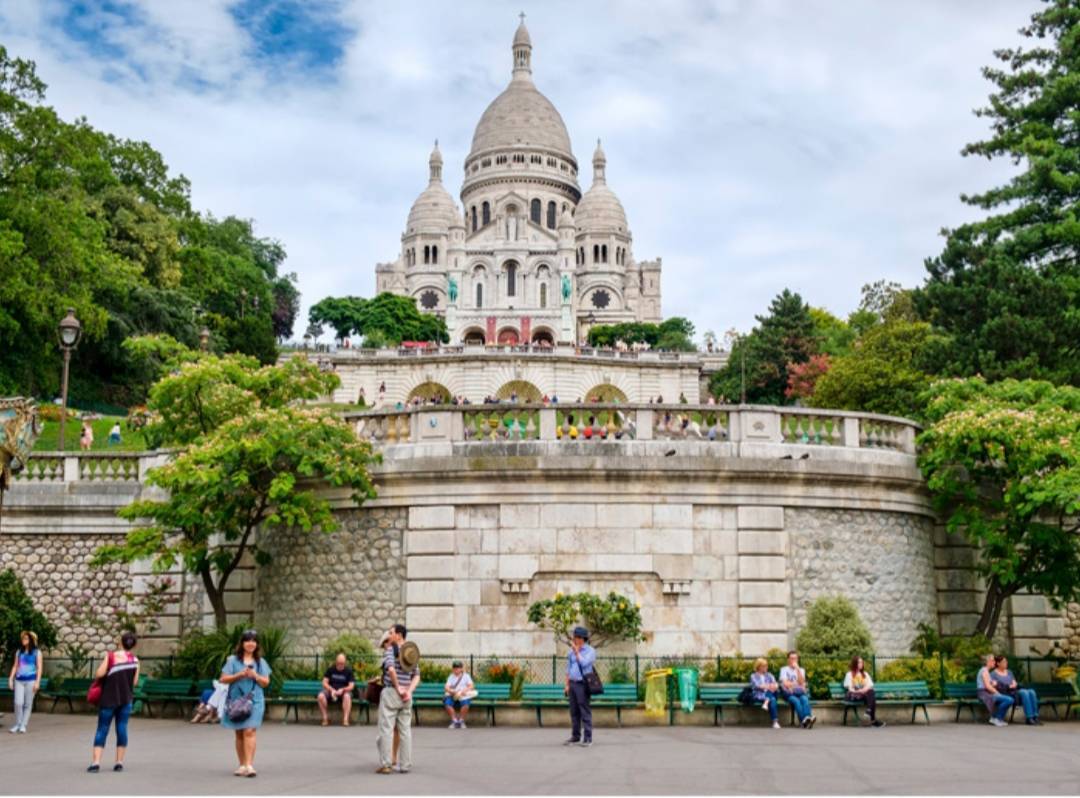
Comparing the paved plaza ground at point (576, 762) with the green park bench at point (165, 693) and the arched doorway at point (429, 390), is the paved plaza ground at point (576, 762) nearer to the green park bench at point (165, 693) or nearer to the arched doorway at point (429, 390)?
the green park bench at point (165, 693)

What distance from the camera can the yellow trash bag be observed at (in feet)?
64.4

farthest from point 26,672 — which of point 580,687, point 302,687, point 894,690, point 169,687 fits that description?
point 894,690

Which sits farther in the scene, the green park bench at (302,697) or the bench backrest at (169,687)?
the bench backrest at (169,687)

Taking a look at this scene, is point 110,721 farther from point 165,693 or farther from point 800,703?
point 800,703

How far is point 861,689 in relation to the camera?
64.7ft

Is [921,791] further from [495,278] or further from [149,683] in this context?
[495,278]

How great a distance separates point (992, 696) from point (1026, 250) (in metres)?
22.1

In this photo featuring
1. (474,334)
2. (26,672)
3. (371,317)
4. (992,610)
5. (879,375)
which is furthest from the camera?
(474,334)

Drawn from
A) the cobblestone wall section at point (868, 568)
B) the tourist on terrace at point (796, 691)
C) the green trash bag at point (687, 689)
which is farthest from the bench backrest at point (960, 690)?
the green trash bag at point (687, 689)

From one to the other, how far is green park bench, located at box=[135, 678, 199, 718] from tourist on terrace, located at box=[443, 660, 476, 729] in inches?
182

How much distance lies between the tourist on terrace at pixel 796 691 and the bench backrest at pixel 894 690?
955 millimetres

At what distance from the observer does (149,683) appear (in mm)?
21812

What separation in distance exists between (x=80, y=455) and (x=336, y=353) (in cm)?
7472

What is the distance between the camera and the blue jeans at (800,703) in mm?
19406
